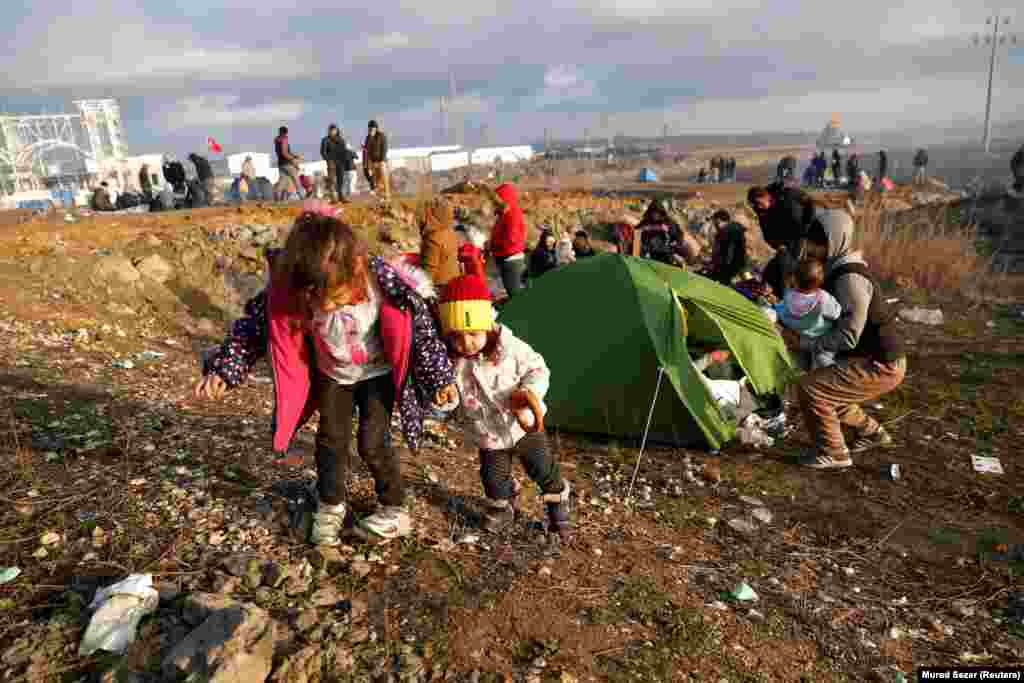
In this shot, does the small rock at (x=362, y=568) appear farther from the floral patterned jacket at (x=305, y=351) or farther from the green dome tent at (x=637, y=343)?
the green dome tent at (x=637, y=343)

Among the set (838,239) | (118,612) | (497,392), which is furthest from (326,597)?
(838,239)

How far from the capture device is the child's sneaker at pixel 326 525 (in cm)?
277

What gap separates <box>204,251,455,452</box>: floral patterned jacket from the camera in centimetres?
260

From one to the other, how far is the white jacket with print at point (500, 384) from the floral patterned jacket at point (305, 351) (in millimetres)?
198

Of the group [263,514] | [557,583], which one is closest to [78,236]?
[263,514]

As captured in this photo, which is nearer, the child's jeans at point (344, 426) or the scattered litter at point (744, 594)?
the child's jeans at point (344, 426)

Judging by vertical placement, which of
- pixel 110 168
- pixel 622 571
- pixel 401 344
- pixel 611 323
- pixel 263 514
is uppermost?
pixel 110 168

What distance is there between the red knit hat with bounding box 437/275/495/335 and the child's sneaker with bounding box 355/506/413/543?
3.01 feet

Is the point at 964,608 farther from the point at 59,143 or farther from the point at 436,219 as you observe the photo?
the point at 59,143

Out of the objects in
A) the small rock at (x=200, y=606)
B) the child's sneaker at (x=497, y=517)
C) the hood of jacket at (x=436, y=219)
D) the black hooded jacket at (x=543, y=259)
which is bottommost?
the child's sneaker at (x=497, y=517)

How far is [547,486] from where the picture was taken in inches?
120

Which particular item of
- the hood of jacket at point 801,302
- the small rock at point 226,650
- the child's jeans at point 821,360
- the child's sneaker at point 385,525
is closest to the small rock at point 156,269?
the child's sneaker at point 385,525

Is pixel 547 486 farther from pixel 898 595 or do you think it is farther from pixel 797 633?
pixel 898 595

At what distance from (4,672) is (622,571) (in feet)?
7.78
